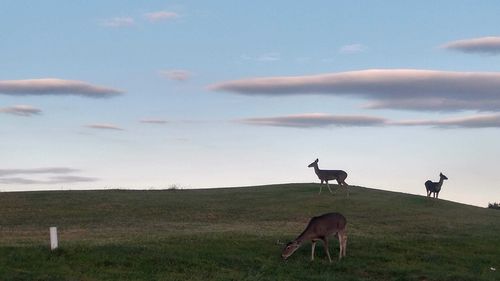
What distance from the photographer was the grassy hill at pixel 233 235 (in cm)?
2422

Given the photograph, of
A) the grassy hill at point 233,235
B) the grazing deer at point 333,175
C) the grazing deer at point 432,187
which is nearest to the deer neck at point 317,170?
the grazing deer at point 333,175

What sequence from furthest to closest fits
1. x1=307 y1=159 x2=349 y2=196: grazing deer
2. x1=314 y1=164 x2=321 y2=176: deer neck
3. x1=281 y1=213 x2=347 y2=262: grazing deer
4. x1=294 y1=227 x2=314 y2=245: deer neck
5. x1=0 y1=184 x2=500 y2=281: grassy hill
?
x1=314 y1=164 x2=321 y2=176: deer neck < x1=307 y1=159 x2=349 y2=196: grazing deer < x1=281 y1=213 x2=347 y2=262: grazing deer < x1=294 y1=227 x2=314 y2=245: deer neck < x1=0 y1=184 x2=500 y2=281: grassy hill

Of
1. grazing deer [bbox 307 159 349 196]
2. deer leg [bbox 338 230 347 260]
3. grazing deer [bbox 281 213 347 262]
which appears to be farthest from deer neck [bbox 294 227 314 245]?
grazing deer [bbox 307 159 349 196]

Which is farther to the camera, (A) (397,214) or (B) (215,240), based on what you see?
(A) (397,214)

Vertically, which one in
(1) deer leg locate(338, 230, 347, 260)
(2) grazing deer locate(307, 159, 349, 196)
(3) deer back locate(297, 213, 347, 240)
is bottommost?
(1) deer leg locate(338, 230, 347, 260)

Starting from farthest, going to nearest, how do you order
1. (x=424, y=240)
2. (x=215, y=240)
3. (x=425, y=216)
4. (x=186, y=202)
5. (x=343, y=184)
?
(x=343, y=184), (x=186, y=202), (x=425, y=216), (x=424, y=240), (x=215, y=240)

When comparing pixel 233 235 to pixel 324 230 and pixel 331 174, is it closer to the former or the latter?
pixel 324 230

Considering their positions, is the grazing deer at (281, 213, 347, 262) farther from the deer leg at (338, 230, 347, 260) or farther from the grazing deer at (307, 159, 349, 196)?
the grazing deer at (307, 159, 349, 196)

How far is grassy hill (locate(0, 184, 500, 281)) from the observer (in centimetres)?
2422

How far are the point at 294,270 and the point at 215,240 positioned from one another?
4368 mm

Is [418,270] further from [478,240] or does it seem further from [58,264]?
[58,264]

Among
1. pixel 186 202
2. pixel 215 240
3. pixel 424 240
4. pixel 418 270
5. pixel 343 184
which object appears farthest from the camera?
pixel 343 184

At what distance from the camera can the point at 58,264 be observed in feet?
77.9

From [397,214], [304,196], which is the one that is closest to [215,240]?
[397,214]
